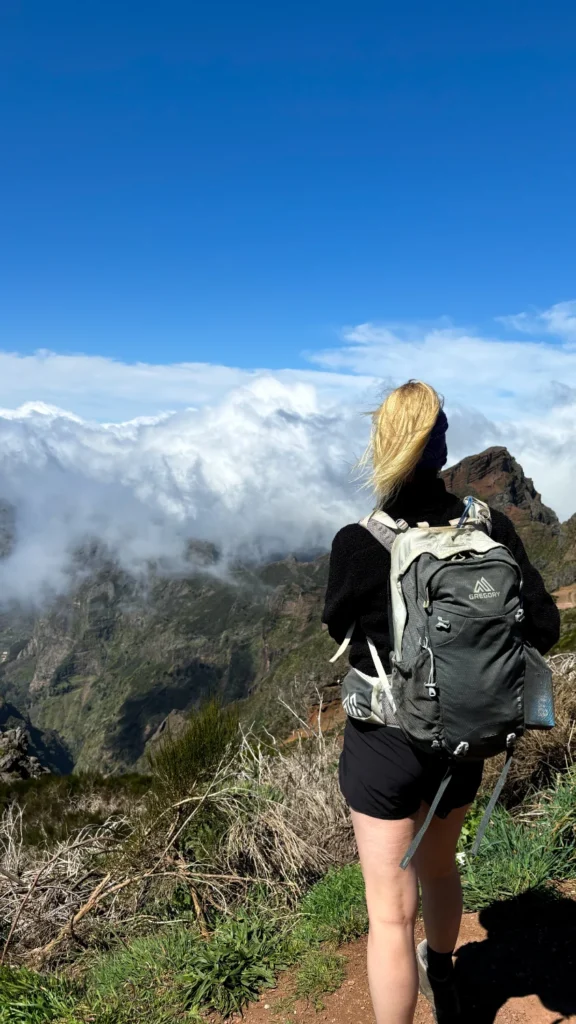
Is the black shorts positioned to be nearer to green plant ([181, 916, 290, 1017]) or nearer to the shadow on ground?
the shadow on ground

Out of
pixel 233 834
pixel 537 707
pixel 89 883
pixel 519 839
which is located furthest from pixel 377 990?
pixel 89 883

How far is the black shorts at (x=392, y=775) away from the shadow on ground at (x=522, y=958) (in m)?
1.14

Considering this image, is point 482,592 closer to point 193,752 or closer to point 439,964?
point 439,964

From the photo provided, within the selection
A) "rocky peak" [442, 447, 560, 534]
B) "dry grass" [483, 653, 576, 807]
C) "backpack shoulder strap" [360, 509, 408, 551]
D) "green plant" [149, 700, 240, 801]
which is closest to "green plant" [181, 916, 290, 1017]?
"green plant" [149, 700, 240, 801]

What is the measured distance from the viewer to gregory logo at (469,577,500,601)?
2068 millimetres

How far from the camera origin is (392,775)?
7.09ft

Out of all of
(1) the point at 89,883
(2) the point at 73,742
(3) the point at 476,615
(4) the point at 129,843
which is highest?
(3) the point at 476,615

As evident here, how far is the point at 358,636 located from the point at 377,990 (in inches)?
40.2

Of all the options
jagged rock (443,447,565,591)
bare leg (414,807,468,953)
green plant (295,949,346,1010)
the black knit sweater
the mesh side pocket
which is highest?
jagged rock (443,447,565,591)

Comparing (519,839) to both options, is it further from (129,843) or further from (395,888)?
(129,843)

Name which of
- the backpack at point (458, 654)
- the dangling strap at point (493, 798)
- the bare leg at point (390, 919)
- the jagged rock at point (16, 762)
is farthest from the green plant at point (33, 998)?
the jagged rock at point (16, 762)

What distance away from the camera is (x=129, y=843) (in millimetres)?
4488

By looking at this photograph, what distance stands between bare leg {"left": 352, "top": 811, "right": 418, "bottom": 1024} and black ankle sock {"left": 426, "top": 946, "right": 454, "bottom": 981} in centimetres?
46

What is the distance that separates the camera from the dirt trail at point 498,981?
2775 millimetres
